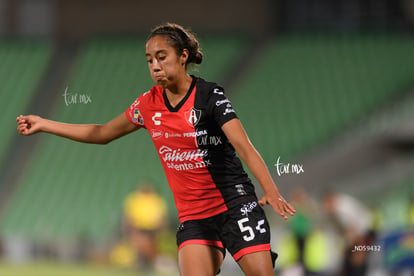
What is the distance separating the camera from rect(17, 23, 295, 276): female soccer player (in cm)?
505

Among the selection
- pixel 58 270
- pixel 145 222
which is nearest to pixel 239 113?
pixel 145 222

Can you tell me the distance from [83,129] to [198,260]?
120 centimetres

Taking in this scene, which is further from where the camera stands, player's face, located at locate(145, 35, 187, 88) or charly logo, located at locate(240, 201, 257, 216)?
charly logo, located at locate(240, 201, 257, 216)

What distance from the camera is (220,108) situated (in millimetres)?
4980

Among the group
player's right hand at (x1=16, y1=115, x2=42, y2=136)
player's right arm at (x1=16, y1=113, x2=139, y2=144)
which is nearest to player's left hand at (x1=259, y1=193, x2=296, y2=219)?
player's right arm at (x1=16, y1=113, x2=139, y2=144)

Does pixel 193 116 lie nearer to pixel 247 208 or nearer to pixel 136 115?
pixel 136 115

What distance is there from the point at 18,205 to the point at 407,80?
7.94 m

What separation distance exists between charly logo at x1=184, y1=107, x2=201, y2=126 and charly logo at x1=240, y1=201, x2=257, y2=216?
60cm

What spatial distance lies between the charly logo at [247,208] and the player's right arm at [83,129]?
2.88 ft

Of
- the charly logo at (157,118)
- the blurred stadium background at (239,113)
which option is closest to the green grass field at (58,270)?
the blurred stadium background at (239,113)

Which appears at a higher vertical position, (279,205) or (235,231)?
(279,205)

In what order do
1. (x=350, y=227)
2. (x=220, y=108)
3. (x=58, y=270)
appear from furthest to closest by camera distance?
(x=58, y=270)
(x=350, y=227)
(x=220, y=108)

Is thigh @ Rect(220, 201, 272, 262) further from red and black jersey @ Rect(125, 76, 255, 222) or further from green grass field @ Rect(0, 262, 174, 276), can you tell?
green grass field @ Rect(0, 262, 174, 276)

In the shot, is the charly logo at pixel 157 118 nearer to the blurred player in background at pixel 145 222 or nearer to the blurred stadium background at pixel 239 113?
the blurred stadium background at pixel 239 113
